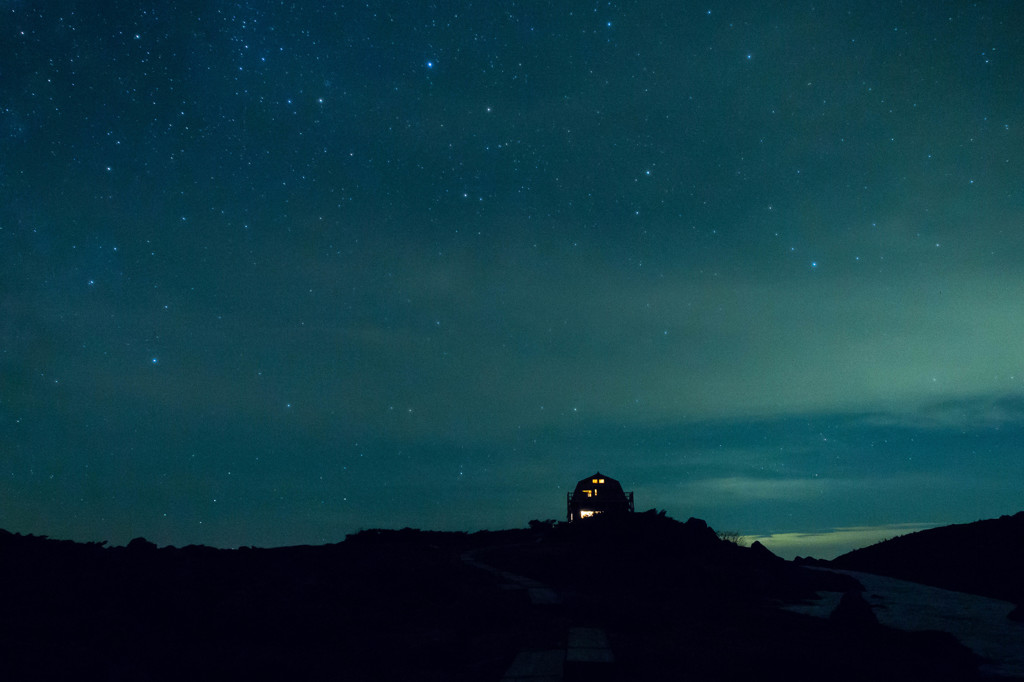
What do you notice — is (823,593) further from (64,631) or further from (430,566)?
(64,631)

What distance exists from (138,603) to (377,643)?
20.3ft

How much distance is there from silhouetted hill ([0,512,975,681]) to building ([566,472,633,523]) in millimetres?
27154

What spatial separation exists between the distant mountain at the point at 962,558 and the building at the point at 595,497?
50.9 ft

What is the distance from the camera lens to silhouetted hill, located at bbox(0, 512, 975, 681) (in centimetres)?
1310

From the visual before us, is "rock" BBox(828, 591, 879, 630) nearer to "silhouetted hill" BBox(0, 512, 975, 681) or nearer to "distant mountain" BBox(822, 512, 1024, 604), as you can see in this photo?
"silhouetted hill" BBox(0, 512, 975, 681)

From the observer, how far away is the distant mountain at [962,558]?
30.0 meters

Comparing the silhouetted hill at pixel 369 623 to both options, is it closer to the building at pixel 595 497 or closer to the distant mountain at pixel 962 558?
the distant mountain at pixel 962 558

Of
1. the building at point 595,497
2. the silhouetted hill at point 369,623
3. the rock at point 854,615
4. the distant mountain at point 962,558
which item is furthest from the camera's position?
the building at point 595,497

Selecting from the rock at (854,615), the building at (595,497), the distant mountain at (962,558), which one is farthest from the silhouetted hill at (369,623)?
the building at (595,497)

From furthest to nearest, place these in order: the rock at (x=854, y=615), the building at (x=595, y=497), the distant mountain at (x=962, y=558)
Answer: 1. the building at (x=595, y=497)
2. the distant mountain at (x=962, y=558)
3. the rock at (x=854, y=615)

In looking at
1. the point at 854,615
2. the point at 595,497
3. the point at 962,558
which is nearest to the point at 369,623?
the point at 854,615

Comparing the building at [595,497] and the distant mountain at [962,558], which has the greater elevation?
the building at [595,497]

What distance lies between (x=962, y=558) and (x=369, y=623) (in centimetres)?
3246

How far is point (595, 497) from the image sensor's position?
52531 millimetres
